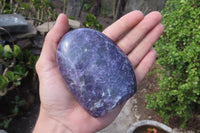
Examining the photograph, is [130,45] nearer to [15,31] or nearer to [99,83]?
[99,83]

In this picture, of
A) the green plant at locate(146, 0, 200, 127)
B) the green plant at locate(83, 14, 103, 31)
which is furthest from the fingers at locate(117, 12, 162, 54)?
the green plant at locate(83, 14, 103, 31)

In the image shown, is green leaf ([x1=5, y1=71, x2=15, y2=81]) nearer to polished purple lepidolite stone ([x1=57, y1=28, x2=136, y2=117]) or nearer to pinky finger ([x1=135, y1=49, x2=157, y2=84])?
polished purple lepidolite stone ([x1=57, y1=28, x2=136, y2=117])

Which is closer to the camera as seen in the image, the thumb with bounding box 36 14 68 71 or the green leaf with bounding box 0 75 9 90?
the thumb with bounding box 36 14 68 71

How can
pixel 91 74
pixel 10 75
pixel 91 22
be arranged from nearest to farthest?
pixel 91 74 → pixel 10 75 → pixel 91 22

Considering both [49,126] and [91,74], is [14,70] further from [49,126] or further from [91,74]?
[91,74]

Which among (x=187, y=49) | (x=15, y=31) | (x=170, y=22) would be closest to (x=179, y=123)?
(x=187, y=49)

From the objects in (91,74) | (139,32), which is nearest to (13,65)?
(91,74)

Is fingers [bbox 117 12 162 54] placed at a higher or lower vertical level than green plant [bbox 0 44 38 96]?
higher
